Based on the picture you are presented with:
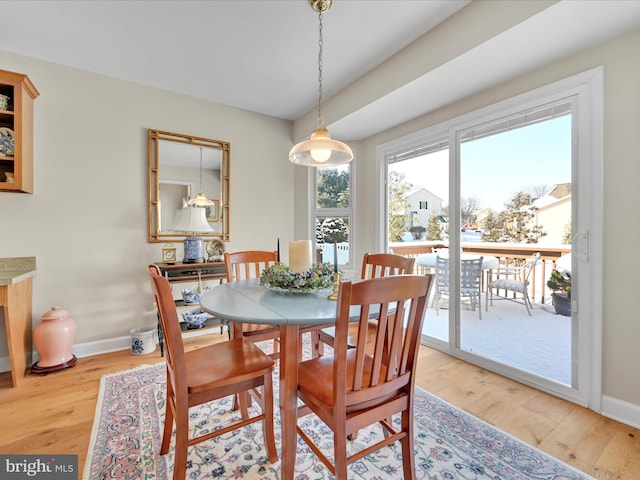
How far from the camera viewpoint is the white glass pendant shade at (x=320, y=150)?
168 centimetres

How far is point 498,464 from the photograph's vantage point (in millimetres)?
1460

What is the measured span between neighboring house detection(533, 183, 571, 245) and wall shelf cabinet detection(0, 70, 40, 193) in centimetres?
392

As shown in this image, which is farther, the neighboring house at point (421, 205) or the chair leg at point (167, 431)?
the neighboring house at point (421, 205)

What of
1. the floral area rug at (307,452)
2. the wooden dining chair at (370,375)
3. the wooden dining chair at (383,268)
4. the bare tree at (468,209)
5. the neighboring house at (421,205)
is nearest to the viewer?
the wooden dining chair at (370,375)

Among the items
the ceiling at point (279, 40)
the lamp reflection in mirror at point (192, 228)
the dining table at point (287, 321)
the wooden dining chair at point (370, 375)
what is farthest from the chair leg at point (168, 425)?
the ceiling at point (279, 40)

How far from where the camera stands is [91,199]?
2742 mm

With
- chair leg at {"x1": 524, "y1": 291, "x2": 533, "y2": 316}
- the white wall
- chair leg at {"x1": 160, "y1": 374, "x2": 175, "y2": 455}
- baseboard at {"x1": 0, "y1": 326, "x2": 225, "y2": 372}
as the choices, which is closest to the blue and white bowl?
baseboard at {"x1": 0, "y1": 326, "x2": 225, "y2": 372}

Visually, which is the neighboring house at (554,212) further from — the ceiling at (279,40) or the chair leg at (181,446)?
the chair leg at (181,446)

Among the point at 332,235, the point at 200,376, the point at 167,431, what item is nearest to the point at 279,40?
the point at 332,235

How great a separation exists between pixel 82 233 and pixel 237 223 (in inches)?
56.7

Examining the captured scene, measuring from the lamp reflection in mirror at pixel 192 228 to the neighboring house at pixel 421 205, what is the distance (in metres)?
2.19

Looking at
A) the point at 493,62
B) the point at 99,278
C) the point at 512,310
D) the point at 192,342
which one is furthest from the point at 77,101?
the point at 512,310

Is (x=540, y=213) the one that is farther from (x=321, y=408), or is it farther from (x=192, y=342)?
(x=192, y=342)

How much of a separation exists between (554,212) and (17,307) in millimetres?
4009
